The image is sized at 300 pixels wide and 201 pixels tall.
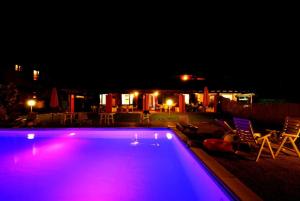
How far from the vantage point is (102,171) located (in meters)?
7.32

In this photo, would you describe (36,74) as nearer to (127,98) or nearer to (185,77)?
(127,98)

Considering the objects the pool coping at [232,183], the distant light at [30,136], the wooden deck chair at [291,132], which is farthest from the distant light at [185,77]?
the pool coping at [232,183]

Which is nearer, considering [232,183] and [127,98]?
[232,183]

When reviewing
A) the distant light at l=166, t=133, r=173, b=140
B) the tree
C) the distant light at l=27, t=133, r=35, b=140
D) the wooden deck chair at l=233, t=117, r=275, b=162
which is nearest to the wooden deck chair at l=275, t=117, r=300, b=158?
the wooden deck chair at l=233, t=117, r=275, b=162

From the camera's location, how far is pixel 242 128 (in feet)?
21.6

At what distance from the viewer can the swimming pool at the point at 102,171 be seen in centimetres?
552

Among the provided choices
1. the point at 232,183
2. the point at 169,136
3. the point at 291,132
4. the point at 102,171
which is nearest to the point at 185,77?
the point at 169,136

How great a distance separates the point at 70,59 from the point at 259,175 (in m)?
29.4

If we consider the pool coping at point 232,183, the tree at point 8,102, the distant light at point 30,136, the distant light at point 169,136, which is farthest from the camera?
the tree at point 8,102

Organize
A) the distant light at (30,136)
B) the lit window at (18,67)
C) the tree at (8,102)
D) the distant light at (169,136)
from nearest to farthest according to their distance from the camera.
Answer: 1. the distant light at (169,136)
2. the distant light at (30,136)
3. the tree at (8,102)
4. the lit window at (18,67)

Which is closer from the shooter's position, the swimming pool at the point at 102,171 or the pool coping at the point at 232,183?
the pool coping at the point at 232,183

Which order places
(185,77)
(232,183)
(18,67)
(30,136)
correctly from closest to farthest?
(232,183), (30,136), (185,77), (18,67)

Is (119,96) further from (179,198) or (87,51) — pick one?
(179,198)

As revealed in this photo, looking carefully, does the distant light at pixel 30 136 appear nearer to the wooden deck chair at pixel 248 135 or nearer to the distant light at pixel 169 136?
the distant light at pixel 169 136
